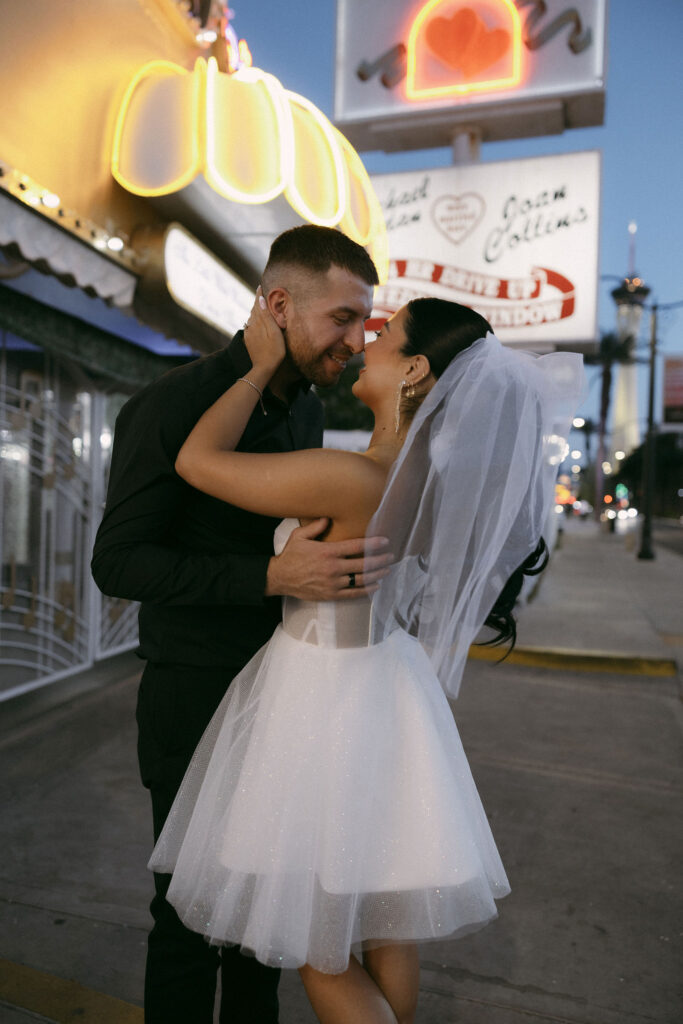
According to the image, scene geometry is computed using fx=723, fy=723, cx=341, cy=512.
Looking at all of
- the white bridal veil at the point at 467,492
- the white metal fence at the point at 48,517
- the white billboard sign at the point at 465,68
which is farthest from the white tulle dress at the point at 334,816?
the white billboard sign at the point at 465,68

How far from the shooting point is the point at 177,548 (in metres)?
1.93

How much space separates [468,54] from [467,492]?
943cm

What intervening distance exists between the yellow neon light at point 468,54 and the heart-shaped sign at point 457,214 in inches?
55.0

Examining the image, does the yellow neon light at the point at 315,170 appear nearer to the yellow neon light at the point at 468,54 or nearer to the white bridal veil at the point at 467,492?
the white bridal veil at the point at 467,492

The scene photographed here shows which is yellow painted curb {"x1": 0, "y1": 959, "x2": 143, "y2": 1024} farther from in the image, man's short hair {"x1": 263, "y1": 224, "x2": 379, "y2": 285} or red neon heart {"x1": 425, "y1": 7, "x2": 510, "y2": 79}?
red neon heart {"x1": 425, "y1": 7, "x2": 510, "y2": 79}

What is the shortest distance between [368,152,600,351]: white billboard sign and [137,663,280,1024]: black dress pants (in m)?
7.10

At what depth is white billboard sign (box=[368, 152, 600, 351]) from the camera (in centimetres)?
846

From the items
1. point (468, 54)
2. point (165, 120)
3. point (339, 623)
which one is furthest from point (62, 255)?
point (468, 54)

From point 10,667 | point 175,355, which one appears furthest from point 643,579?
point 10,667

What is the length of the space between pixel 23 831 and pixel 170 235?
348 cm

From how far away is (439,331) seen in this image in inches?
68.4

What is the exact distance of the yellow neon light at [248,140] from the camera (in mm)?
4289

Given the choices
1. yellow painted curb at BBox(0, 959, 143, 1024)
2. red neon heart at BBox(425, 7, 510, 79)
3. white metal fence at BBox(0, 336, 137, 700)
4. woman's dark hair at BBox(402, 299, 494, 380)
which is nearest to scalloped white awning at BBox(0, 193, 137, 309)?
white metal fence at BBox(0, 336, 137, 700)

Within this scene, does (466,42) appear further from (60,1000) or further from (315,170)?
A: (60,1000)
